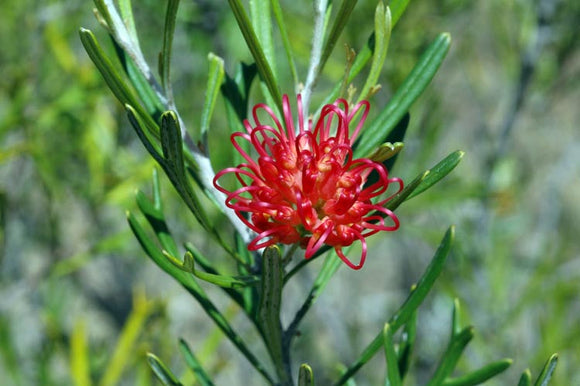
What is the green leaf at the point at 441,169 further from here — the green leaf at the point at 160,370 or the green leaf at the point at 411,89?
the green leaf at the point at 160,370

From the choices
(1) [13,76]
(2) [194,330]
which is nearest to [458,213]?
(1) [13,76]

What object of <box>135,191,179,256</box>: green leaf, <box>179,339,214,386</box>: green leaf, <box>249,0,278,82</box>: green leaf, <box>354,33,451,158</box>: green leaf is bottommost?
<box>179,339,214,386</box>: green leaf

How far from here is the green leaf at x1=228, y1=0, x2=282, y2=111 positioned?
0.35 metres

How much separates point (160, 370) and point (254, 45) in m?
0.23

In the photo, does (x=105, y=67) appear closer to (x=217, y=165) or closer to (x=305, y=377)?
(x=305, y=377)

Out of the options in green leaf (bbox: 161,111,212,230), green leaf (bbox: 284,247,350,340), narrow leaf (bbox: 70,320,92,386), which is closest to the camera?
green leaf (bbox: 161,111,212,230)

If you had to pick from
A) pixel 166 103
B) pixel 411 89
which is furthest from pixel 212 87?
pixel 411 89

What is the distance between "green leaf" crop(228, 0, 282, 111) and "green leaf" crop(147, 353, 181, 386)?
193mm

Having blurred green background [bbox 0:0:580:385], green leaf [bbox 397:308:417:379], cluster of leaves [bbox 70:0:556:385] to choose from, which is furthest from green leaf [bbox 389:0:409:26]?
blurred green background [bbox 0:0:580:385]

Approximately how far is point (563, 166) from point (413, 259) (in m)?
0.54

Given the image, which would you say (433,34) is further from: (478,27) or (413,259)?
(478,27)

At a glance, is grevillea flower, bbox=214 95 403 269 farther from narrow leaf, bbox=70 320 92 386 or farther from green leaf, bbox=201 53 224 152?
narrow leaf, bbox=70 320 92 386

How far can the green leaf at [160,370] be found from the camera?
1.46ft

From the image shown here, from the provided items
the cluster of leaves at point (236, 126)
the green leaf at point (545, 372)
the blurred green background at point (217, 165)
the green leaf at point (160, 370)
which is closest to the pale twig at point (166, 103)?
the cluster of leaves at point (236, 126)
